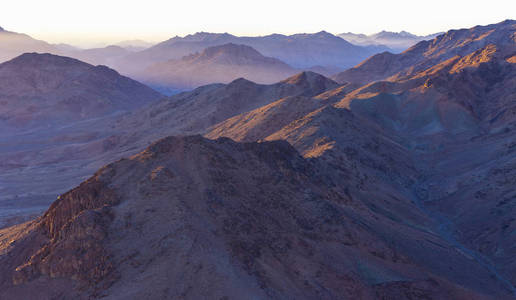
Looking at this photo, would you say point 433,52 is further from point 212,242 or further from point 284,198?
point 212,242

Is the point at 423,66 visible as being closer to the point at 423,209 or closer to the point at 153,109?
the point at 153,109

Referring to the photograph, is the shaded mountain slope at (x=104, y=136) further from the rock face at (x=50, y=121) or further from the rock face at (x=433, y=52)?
the rock face at (x=433, y=52)

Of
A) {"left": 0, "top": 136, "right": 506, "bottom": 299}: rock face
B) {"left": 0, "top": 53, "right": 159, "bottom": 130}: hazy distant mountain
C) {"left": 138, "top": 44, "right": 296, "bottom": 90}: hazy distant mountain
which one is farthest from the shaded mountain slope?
{"left": 138, "top": 44, "right": 296, "bottom": 90}: hazy distant mountain

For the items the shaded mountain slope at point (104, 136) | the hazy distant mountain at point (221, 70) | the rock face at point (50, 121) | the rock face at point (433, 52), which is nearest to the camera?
the rock face at point (50, 121)

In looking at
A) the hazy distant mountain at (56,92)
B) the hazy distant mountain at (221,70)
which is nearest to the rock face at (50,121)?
the hazy distant mountain at (56,92)

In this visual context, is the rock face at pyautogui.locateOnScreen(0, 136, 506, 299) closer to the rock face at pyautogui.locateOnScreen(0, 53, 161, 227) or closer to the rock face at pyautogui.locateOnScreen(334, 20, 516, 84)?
the rock face at pyautogui.locateOnScreen(0, 53, 161, 227)

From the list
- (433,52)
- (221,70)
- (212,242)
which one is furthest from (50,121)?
(433,52)
